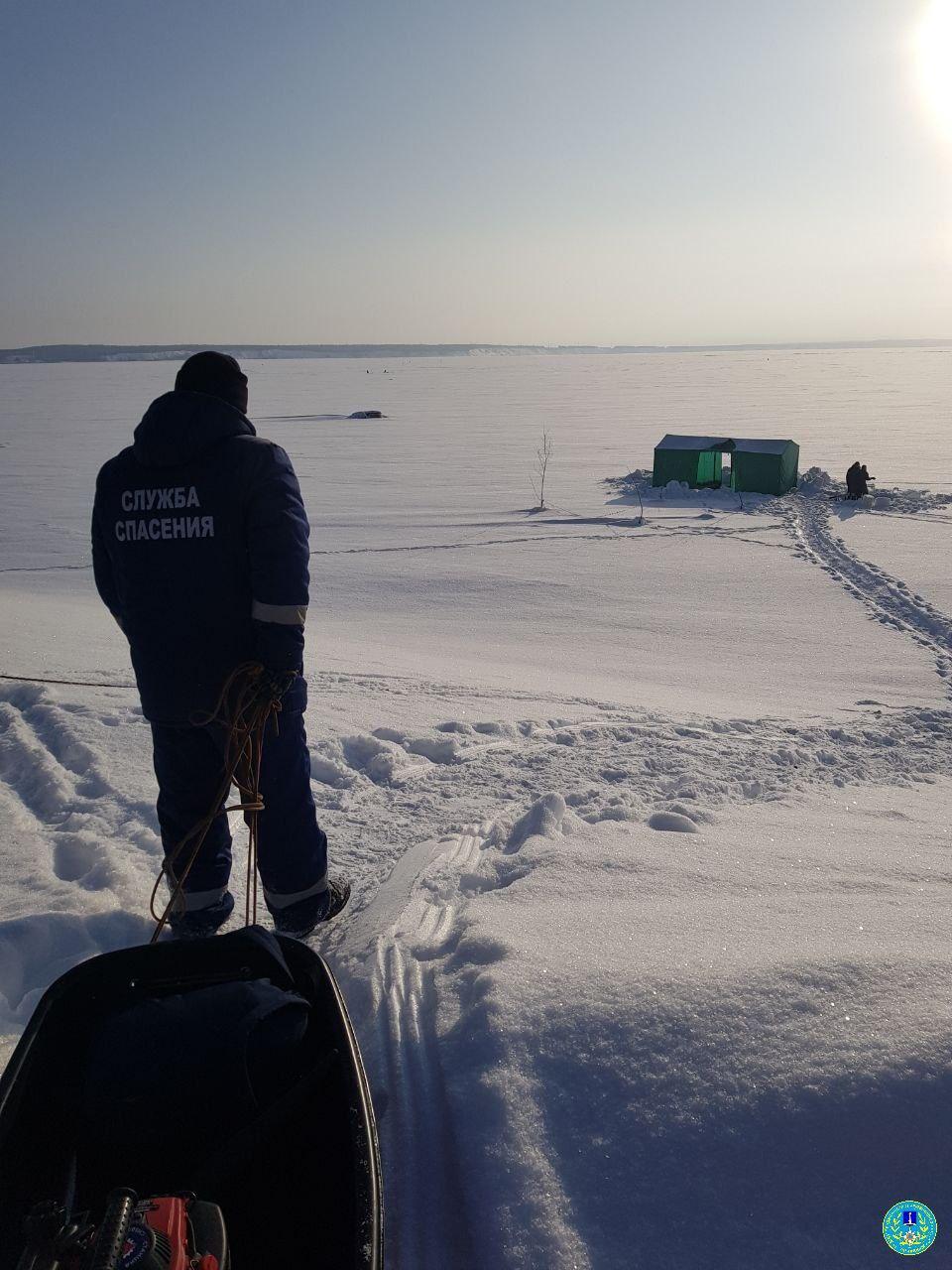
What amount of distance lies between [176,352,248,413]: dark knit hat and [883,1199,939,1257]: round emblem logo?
211cm

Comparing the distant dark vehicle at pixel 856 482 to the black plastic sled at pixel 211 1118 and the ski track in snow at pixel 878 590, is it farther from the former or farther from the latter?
the black plastic sled at pixel 211 1118

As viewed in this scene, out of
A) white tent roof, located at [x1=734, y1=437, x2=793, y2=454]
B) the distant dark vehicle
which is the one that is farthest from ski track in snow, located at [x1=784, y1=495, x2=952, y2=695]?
white tent roof, located at [x1=734, y1=437, x2=793, y2=454]

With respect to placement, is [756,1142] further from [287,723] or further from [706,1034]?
[287,723]

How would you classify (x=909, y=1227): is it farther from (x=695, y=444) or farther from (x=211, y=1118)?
(x=695, y=444)

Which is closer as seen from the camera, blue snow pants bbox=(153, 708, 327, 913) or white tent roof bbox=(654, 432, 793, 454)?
blue snow pants bbox=(153, 708, 327, 913)

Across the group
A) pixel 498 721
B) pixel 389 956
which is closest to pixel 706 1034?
pixel 389 956

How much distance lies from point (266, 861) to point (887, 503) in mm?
14103

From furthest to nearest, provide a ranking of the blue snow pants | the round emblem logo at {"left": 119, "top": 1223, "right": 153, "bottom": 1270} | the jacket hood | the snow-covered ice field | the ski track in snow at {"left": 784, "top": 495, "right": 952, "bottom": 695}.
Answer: the ski track in snow at {"left": 784, "top": 495, "right": 952, "bottom": 695} < the blue snow pants < the jacket hood < the snow-covered ice field < the round emblem logo at {"left": 119, "top": 1223, "right": 153, "bottom": 1270}

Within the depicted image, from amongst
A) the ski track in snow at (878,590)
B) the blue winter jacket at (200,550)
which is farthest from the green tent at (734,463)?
the blue winter jacket at (200,550)

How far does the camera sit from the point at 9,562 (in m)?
9.93

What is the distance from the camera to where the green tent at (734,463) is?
15.7 meters

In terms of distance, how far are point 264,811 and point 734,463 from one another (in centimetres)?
1532

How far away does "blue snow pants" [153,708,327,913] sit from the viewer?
7.43 feet

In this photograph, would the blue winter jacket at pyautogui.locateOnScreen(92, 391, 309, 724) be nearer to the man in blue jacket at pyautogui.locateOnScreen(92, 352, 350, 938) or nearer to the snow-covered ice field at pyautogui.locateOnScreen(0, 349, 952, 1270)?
the man in blue jacket at pyautogui.locateOnScreen(92, 352, 350, 938)
